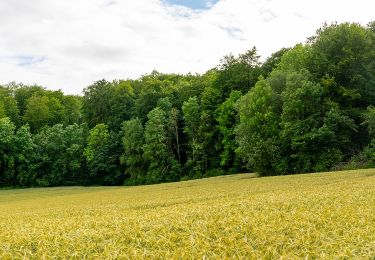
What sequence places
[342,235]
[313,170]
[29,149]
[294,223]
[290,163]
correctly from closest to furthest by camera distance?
[342,235] → [294,223] → [313,170] → [290,163] → [29,149]

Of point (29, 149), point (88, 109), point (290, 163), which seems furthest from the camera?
point (88, 109)

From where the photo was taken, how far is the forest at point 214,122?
155 feet

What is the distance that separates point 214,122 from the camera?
67.9 metres

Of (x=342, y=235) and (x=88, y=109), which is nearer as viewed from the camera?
(x=342, y=235)

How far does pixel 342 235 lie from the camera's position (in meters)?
5.90

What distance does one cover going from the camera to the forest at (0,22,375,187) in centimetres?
4731

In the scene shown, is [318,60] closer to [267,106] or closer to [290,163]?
[267,106]

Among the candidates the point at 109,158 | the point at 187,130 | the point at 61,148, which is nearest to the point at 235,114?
the point at 187,130

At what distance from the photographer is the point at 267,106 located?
52.4 meters

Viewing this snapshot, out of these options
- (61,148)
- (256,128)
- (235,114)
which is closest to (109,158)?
(61,148)

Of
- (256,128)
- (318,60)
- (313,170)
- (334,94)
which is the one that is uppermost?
(318,60)

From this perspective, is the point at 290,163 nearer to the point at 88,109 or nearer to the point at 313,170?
the point at 313,170

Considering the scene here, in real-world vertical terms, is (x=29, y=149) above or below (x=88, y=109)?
below

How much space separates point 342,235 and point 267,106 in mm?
47427
